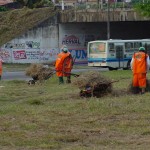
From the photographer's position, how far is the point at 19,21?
62.5 m

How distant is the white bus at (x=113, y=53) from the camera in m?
48.3

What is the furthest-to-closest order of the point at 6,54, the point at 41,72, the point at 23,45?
the point at 6,54 < the point at 23,45 < the point at 41,72

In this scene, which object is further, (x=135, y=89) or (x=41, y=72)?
(x=41, y=72)

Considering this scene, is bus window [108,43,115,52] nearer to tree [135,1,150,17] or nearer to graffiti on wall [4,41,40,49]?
tree [135,1,150,17]

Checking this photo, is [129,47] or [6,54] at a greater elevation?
[129,47]

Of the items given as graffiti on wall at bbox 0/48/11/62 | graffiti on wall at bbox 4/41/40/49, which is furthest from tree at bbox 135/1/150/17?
graffiti on wall at bbox 0/48/11/62

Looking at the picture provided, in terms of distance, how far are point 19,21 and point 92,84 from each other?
4427cm

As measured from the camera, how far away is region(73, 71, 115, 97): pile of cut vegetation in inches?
744

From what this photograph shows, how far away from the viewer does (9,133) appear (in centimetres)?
1223

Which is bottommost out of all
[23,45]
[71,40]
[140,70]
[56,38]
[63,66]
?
[63,66]

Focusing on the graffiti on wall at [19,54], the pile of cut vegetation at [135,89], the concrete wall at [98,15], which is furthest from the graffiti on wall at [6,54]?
the pile of cut vegetation at [135,89]

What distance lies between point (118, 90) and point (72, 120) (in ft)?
22.4

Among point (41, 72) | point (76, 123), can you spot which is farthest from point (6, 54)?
point (76, 123)

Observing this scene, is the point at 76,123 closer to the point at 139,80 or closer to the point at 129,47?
the point at 139,80
